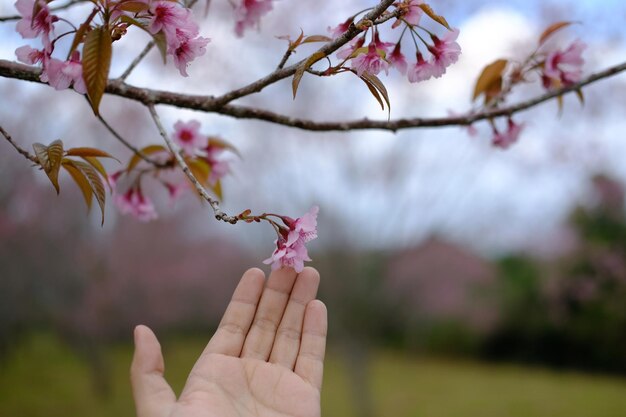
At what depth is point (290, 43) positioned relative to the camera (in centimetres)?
64

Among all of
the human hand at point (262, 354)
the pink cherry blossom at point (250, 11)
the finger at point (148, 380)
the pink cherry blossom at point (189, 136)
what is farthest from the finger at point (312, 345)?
the pink cherry blossom at point (250, 11)

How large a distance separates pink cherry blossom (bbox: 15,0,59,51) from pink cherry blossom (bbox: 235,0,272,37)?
0.31m

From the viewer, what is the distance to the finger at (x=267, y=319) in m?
0.85

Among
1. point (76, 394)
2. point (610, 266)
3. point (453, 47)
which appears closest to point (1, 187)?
point (76, 394)

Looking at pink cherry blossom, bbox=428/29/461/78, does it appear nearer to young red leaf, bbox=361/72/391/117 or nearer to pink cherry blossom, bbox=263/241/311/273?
young red leaf, bbox=361/72/391/117

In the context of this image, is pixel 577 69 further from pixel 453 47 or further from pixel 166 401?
pixel 166 401

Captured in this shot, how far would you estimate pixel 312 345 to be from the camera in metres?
0.84

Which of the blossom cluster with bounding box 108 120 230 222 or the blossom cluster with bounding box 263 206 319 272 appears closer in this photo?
the blossom cluster with bounding box 263 206 319 272

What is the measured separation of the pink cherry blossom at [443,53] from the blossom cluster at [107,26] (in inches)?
9.9

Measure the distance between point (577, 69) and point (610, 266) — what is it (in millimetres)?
5084

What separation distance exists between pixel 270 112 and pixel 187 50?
18 centimetres

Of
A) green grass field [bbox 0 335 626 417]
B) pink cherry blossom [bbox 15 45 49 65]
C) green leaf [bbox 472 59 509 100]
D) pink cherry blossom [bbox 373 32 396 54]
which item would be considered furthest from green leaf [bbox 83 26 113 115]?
green grass field [bbox 0 335 626 417]

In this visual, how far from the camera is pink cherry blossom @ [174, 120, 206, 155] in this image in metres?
0.91

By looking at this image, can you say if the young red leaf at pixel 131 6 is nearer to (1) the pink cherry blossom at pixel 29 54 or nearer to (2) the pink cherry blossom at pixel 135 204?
(1) the pink cherry blossom at pixel 29 54
